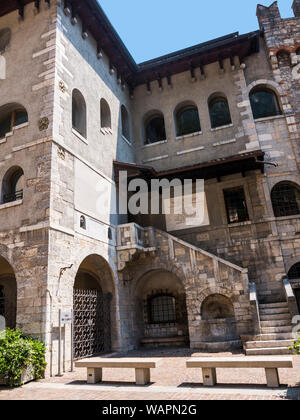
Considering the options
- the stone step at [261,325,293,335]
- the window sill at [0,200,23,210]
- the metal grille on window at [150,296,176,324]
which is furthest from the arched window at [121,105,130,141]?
the stone step at [261,325,293,335]

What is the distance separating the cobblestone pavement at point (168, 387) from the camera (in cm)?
508

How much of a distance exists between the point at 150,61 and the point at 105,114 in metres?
5.38

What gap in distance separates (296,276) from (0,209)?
10.7 m

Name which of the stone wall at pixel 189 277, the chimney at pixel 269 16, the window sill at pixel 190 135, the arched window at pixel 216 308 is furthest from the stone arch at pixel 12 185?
the chimney at pixel 269 16

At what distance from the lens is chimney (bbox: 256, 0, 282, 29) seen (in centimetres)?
1533

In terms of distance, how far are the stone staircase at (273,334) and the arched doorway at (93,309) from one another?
464 centimetres

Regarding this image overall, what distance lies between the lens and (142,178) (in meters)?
13.4

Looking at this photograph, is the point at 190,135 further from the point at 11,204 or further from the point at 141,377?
the point at 141,377

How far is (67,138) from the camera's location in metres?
10.1

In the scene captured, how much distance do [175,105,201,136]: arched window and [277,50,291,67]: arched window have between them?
437 centimetres

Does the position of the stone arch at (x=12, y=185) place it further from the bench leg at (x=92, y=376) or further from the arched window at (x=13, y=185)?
the bench leg at (x=92, y=376)

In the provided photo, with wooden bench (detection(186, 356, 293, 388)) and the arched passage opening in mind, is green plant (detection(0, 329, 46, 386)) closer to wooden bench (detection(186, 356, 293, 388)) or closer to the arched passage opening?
wooden bench (detection(186, 356, 293, 388))

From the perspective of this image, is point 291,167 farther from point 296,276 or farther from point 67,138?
point 67,138

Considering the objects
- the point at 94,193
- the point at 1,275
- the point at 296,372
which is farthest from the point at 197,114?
the point at 296,372
